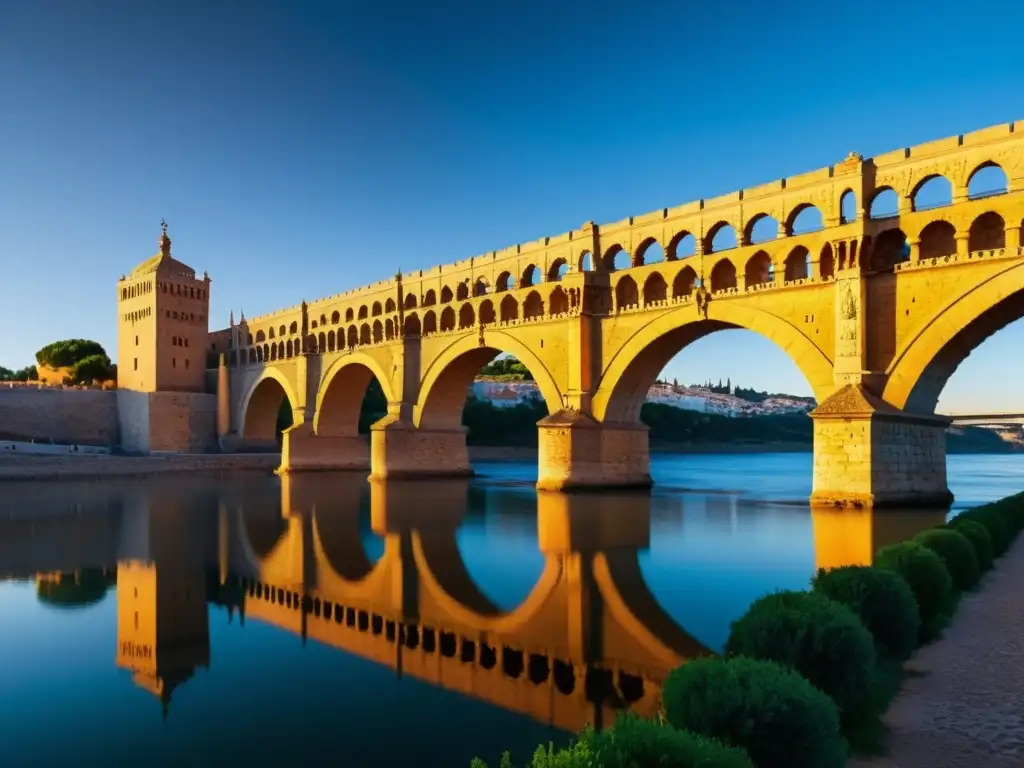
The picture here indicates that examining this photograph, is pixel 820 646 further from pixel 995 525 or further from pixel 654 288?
pixel 654 288

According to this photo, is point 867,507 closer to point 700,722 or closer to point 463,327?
point 700,722

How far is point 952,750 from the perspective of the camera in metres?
5.29

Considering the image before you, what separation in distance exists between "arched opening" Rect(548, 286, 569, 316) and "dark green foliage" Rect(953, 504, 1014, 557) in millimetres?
20453

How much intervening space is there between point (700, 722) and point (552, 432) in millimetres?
25903

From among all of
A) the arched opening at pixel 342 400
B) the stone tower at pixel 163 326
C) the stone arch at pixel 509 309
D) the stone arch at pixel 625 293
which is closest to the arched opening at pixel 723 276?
the stone arch at pixel 625 293

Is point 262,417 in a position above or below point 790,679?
above

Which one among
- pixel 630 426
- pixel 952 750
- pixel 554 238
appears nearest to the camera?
pixel 952 750

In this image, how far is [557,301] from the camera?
3434cm

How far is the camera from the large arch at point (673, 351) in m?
24.5

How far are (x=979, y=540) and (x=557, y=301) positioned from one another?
2373 centimetres

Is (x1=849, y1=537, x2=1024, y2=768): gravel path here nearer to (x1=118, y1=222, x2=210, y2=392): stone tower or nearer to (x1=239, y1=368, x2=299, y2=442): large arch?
(x1=239, y1=368, x2=299, y2=442): large arch

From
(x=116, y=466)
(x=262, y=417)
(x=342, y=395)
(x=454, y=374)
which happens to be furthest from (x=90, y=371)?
(x=454, y=374)

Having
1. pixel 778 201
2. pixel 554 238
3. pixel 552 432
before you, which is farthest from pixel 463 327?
pixel 778 201

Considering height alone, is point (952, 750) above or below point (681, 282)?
below
